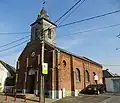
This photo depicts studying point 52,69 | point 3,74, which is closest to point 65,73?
point 52,69

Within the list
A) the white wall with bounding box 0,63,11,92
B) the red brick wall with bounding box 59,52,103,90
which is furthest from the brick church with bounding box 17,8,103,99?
the white wall with bounding box 0,63,11,92

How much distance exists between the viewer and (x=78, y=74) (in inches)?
1371

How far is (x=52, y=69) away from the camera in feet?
94.3

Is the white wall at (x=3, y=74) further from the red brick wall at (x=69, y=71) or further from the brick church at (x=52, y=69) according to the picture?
the red brick wall at (x=69, y=71)

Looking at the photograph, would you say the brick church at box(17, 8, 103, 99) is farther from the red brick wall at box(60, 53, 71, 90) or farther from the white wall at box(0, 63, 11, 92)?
the white wall at box(0, 63, 11, 92)

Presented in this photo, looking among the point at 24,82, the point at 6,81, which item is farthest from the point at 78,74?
the point at 6,81

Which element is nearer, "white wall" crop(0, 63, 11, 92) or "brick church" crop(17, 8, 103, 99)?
"brick church" crop(17, 8, 103, 99)

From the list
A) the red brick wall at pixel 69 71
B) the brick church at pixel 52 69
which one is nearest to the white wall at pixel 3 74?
the brick church at pixel 52 69

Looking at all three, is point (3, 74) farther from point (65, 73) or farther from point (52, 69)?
point (65, 73)

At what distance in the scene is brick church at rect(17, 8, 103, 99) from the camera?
1128 inches

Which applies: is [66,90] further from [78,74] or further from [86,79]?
[86,79]

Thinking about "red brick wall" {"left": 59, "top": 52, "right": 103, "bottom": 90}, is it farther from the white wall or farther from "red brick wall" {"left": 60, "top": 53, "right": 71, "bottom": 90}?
the white wall

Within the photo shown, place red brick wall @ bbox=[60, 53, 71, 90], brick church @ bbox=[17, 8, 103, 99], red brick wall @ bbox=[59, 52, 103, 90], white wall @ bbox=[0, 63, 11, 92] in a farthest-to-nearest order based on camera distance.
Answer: white wall @ bbox=[0, 63, 11, 92] < red brick wall @ bbox=[59, 52, 103, 90] < red brick wall @ bbox=[60, 53, 71, 90] < brick church @ bbox=[17, 8, 103, 99]

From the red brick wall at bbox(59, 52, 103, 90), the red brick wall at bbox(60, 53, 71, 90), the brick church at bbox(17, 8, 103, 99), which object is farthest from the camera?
the red brick wall at bbox(59, 52, 103, 90)
